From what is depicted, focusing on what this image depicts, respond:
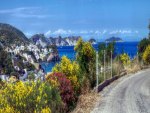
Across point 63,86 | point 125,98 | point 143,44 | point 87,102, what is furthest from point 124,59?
point 63,86

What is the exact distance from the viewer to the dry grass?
18013 mm

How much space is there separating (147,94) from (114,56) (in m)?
17.8

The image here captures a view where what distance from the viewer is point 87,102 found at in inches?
775

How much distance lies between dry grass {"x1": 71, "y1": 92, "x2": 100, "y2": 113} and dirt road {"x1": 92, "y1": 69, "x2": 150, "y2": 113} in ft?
0.95

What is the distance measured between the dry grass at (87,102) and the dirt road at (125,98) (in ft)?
0.95

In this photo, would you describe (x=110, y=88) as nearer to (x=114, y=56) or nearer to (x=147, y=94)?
(x=147, y=94)

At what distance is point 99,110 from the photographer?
721 inches

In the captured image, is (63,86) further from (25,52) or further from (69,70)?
(25,52)

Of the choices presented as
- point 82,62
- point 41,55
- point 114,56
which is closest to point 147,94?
point 82,62

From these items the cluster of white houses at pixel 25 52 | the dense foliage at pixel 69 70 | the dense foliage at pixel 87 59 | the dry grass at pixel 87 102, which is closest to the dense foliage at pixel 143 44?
the cluster of white houses at pixel 25 52

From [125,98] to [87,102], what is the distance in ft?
9.83

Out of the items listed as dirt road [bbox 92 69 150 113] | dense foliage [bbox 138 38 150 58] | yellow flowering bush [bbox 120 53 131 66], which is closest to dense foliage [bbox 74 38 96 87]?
dirt road [bbox 92 69 150 113]

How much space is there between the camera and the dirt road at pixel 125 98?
1844 cm

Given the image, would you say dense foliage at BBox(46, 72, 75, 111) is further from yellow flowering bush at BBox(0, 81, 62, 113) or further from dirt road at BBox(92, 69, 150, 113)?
yellow flowering bush at BBox(0, 81, 62, 113)
